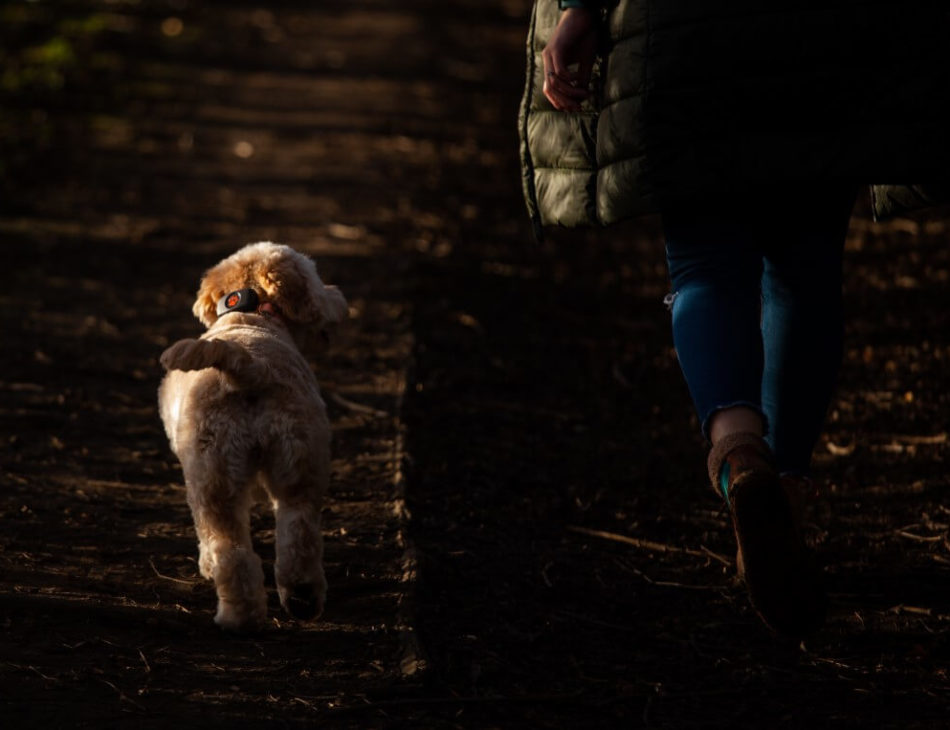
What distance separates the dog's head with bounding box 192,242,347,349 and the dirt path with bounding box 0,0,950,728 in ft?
2.25

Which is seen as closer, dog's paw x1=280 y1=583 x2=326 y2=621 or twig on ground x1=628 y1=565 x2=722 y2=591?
dog's paw x1=280 y1=583 x2=326 y2=621

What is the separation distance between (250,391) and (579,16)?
4.30 feet

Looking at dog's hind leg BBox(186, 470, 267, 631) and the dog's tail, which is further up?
the dog's tail

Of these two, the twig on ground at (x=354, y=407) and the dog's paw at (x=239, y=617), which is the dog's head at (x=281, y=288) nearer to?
the dog's paw at (x=239, y=617)

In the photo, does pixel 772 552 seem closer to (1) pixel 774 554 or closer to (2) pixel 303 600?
(1) pixel 774 554

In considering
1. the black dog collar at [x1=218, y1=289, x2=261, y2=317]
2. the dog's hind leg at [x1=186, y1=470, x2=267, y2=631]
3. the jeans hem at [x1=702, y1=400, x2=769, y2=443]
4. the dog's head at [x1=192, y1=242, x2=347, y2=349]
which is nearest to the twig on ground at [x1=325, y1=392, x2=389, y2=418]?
the dog's head at [x1=192, y1=242, x2=347, y2=349]

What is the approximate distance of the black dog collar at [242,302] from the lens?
4.20 metres

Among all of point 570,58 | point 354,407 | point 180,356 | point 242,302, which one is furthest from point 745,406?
point 354,407

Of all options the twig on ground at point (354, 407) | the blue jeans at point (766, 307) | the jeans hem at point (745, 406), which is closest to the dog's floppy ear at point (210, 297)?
the twig on ground at point (354, 407)

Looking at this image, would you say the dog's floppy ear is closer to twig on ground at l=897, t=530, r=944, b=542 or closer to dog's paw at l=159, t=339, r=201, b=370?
dog's paw at l=159, t=339, r=201, b=370

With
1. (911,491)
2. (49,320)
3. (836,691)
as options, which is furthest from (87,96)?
(836,691)

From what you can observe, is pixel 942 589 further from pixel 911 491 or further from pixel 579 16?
pixel 579 16

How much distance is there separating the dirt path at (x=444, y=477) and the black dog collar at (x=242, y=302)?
76 centimetres

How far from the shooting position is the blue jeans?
3250 millimetres
